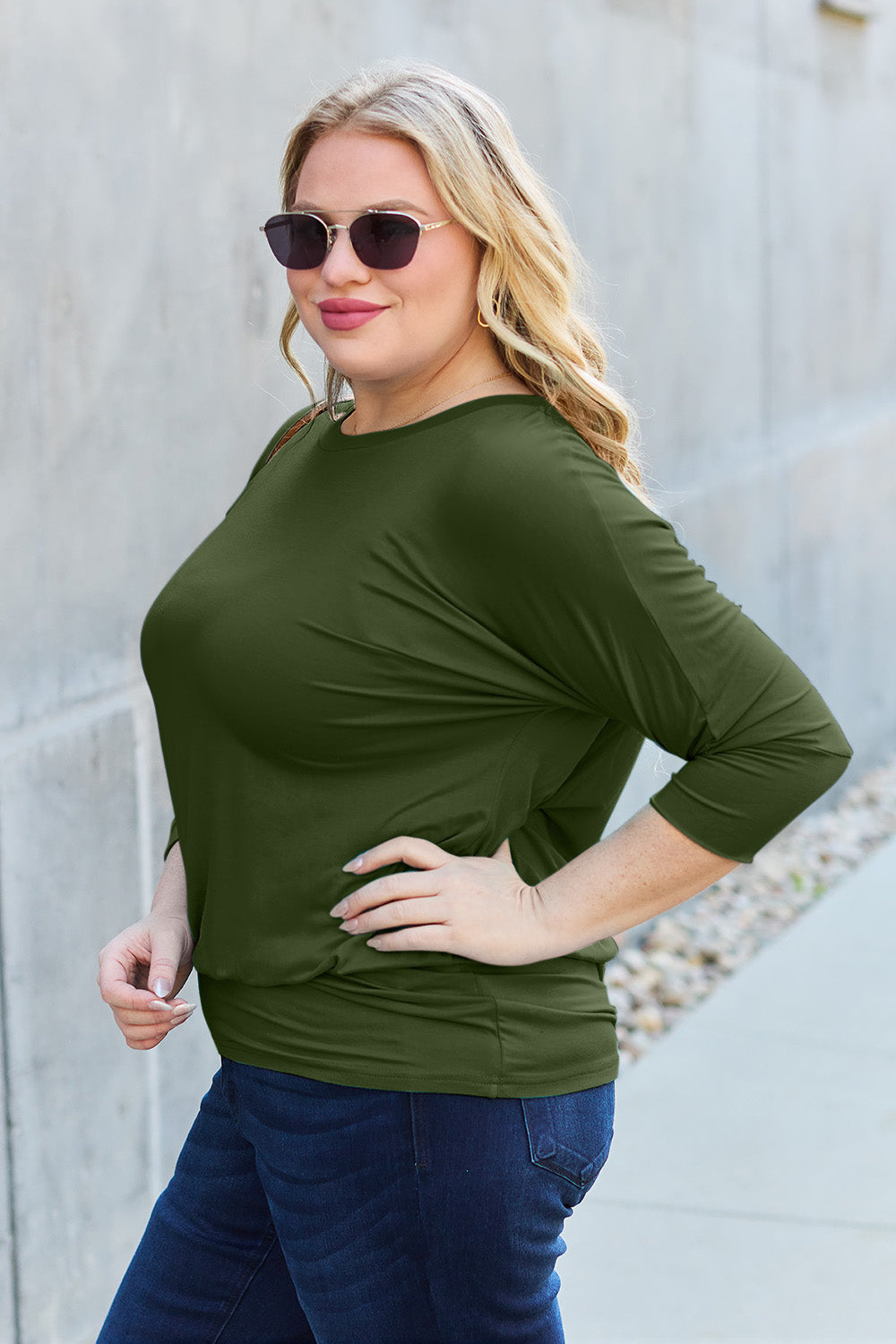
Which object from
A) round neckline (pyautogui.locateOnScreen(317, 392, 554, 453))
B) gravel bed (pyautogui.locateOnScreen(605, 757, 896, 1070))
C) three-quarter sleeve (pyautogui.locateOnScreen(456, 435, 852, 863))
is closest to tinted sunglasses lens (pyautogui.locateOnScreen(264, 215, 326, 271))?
round neckline (pyautogui.locateOnScreen(317, 392, 554, 453))

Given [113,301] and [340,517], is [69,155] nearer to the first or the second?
[113,301]

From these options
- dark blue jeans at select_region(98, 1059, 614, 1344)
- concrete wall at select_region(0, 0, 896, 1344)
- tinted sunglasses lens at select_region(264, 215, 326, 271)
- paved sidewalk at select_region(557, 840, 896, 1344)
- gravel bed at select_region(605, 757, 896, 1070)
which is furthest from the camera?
gravel bed at select_region(605, 757, 896, 1070)

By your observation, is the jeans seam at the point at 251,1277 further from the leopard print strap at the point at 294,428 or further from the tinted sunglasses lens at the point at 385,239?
the tinted sunglasses lens at the point at 385,239

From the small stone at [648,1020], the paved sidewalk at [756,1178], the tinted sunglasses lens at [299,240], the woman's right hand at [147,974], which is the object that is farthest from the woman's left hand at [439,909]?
the small stone at [648,1020]

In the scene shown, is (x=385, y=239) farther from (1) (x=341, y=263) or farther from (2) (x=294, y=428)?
(2) (x=294, y=428)

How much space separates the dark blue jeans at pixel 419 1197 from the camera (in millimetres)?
1670

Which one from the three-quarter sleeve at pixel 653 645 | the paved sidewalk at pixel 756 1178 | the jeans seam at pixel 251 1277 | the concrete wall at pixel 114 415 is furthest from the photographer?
the paved sidewalk at pixel 756 1178

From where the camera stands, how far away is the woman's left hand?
1667 mm

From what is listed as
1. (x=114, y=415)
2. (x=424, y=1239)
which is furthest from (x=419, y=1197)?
(x=114, y=415)

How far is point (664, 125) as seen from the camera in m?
5.45

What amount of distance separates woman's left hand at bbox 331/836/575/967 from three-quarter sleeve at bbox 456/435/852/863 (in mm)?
198

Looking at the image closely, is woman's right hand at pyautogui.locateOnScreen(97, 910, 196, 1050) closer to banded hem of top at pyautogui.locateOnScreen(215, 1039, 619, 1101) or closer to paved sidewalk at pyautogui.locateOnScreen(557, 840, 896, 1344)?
banded hem of top at pyautogui.locateOnScreen(215, 1039, 619, 1101)

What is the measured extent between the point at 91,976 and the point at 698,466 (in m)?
3.41

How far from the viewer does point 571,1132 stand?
5.65 ft
